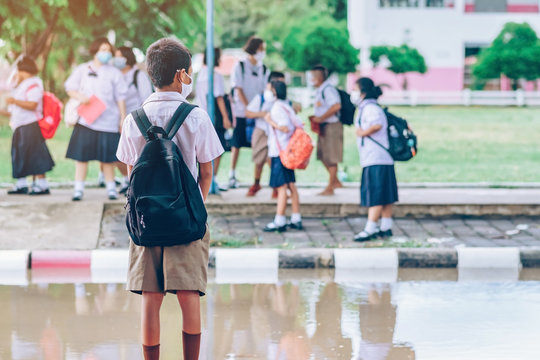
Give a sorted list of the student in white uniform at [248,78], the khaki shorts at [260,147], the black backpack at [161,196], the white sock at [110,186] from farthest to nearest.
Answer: the student in white uniform at [248,78]
the khaki shorts at [260,147]
the white sock at [110,186]
the black backpack at [161,196]

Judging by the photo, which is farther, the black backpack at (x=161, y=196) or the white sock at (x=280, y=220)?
the white sock at (x=280, y=220)

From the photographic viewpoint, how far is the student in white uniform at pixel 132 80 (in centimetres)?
1038

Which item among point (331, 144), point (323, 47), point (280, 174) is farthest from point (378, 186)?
point (323, 47)

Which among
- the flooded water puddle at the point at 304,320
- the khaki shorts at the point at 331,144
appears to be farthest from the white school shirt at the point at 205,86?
the flooded water puddle at the point at 304,320

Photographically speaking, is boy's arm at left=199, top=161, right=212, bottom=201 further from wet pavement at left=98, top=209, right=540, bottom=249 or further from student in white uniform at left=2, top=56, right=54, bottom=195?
student in white uniform at left=2, top=56, right=54, bottom=195

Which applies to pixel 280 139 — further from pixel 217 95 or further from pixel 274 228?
pixel 217 95

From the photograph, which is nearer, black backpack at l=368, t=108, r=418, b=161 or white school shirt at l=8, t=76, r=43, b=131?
black backpack at l=368, t=108, r=418, b=161

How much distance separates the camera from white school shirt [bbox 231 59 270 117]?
11375 millimetres

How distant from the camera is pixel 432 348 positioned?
583 centimetres

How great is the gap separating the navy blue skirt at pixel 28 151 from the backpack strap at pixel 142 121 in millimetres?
6110

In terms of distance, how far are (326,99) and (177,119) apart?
256 inches

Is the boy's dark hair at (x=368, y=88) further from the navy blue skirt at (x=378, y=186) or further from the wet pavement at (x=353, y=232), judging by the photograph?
the wet pavement at (x=353, y=232)

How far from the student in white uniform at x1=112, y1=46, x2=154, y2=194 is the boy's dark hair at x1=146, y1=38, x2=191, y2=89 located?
5751 millimetres

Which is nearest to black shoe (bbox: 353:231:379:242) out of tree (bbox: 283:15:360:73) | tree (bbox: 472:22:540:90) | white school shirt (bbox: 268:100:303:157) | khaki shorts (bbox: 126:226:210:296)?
white school shirt (bbox: 268:100:303:157)
